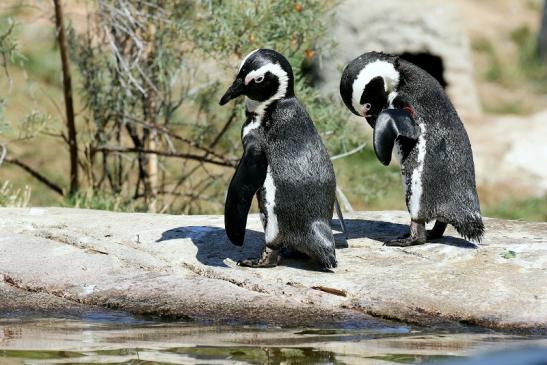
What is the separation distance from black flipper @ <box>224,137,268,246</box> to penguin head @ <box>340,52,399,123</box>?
30.6 inches

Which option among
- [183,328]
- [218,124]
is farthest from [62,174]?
[183,328]

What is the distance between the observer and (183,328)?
4.54 metres

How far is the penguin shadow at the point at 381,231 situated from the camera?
18.5ft

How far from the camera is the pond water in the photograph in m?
3.87

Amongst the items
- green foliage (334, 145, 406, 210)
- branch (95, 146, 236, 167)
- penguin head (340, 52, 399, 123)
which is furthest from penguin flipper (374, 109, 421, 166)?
green foliage (334, 145, 406, 210)

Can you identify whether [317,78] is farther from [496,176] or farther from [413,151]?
[413,151]

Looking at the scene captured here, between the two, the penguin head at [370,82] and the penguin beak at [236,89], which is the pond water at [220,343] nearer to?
the penguin beak at [236,89]

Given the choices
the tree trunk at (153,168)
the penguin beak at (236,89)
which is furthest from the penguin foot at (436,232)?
the tree trunk at (153,168)

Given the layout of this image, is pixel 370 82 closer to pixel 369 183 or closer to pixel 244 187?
pixel 244 187

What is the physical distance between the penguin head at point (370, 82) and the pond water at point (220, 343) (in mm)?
1491

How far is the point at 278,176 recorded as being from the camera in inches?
201

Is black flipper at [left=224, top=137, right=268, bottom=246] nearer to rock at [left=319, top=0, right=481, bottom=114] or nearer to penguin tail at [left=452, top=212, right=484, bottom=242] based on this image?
penguin tail at [left=452, top=212, right=484, bottom=242]

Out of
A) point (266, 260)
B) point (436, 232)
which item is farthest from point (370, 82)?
point (266, 260)

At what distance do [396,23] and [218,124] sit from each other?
5.24m
